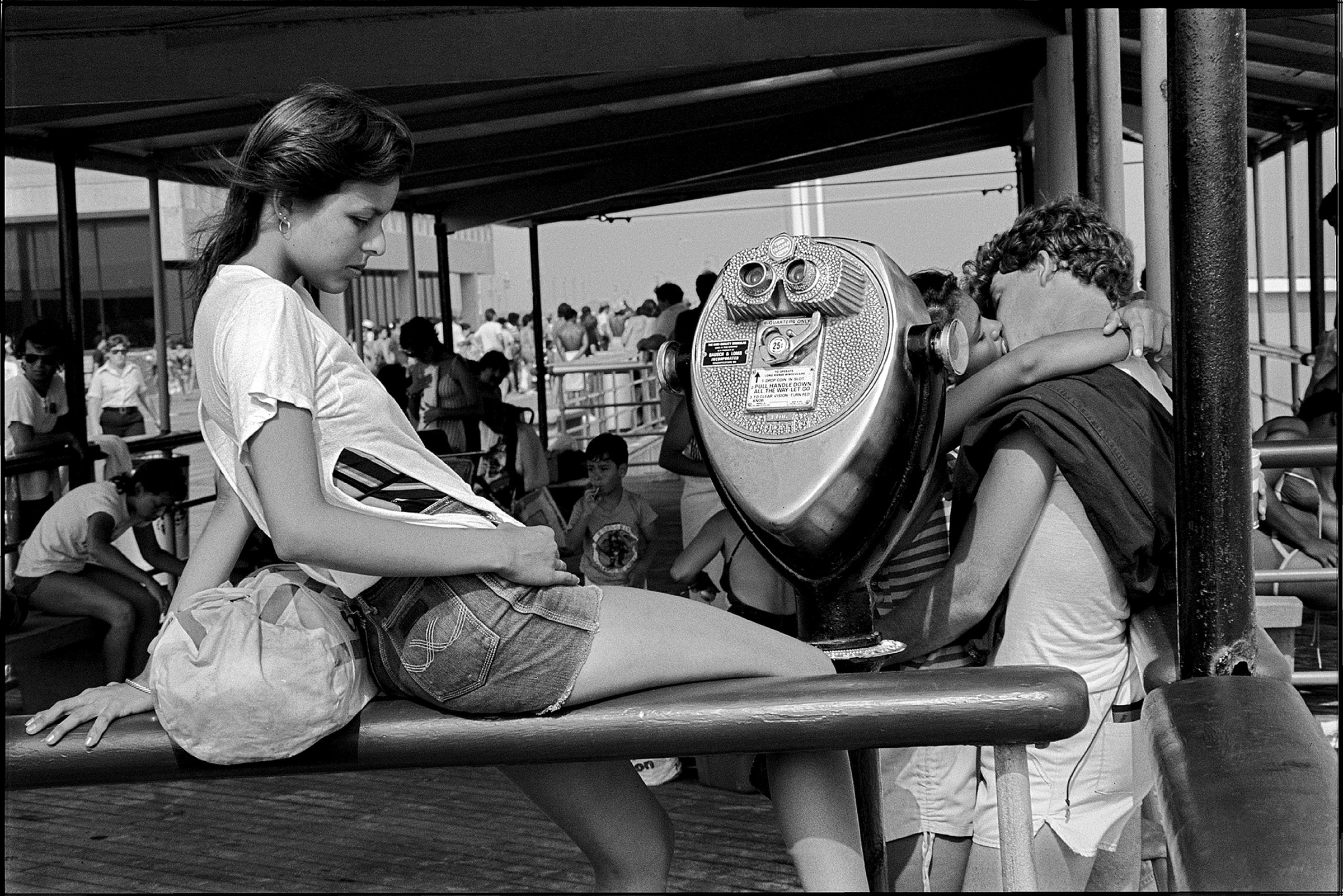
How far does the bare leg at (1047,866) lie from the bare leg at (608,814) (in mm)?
634

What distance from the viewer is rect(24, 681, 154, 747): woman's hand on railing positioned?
169 cm

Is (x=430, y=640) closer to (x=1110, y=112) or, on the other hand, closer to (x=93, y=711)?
(x=93, y=711)

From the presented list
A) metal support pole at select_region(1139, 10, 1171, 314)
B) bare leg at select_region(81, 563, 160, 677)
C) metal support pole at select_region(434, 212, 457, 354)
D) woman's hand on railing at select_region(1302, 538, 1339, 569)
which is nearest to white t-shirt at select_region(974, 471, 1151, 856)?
metal support pole at select_region(1139, 10, 1171, 314)

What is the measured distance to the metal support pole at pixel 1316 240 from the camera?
403 inches

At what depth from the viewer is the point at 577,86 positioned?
7121 mm

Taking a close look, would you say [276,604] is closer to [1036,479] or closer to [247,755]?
[247,755]

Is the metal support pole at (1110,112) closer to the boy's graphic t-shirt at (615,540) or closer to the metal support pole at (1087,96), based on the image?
the metal support pole at (1087,96)

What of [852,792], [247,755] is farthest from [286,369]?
[852,792]

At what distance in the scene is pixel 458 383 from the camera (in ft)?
34.2

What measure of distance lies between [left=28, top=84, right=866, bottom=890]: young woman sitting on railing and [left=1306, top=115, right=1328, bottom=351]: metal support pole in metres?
9.20

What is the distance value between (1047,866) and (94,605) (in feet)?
17.0

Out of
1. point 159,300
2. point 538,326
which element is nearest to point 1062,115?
point 159,300

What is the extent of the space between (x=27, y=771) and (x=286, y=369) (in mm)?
567

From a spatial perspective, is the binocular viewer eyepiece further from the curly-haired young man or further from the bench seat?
the bench seat
